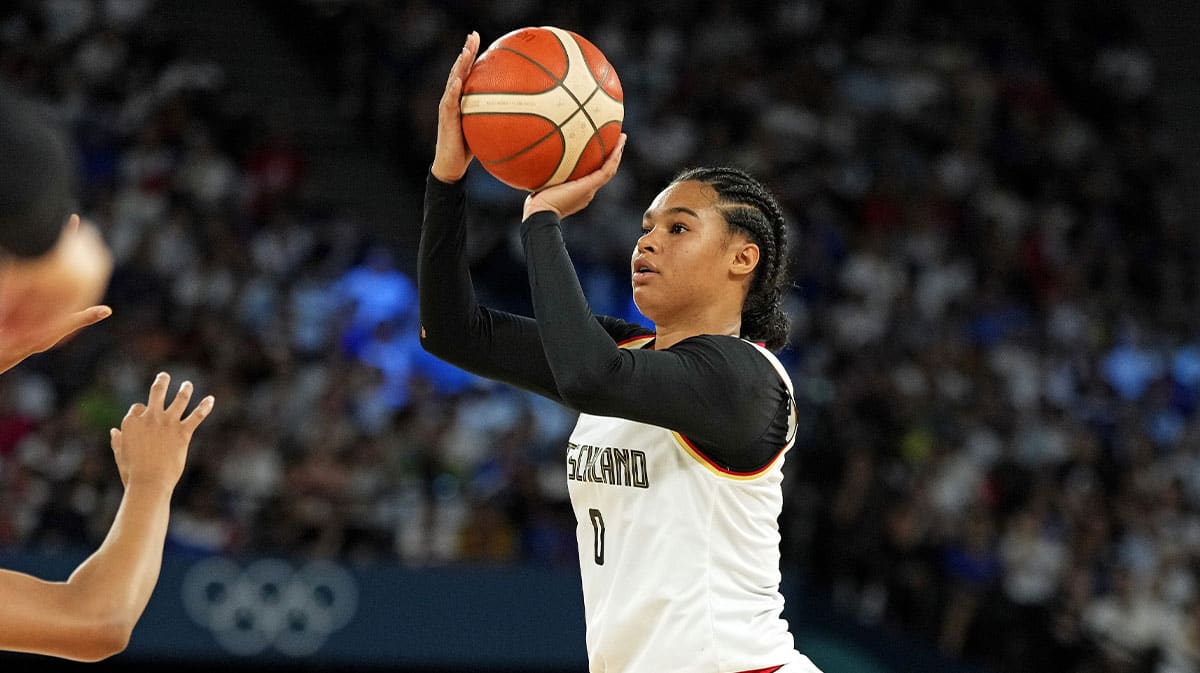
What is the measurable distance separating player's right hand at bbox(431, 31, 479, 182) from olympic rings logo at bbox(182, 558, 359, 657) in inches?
205

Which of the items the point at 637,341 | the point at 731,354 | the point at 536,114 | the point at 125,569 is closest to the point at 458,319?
the point at 637,341

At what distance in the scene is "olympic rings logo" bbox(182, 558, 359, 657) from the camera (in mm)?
Result: 8945

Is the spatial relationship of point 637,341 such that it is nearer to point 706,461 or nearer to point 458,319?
point 458,319

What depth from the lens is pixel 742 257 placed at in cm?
422

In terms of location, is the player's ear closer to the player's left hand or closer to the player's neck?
the player's neck

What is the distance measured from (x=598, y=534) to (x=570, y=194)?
0.88 meters

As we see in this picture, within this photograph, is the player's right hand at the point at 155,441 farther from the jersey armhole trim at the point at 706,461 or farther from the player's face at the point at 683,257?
the player's face at the point at 683,257

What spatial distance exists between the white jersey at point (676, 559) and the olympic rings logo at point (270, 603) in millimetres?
5287

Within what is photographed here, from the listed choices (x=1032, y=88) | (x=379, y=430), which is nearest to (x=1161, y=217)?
(x=1032, y=88)

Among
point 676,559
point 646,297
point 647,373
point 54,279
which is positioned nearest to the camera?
point 54,279

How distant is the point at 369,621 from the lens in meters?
9.12

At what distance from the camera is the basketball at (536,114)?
414cm

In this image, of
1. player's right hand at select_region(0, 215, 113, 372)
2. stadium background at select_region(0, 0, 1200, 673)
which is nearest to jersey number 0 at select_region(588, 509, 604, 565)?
player's right hand at select_region(0, 215, 113, 372)

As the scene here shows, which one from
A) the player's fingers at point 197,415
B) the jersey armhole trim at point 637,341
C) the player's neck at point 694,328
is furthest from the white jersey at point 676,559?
the player's fingers at point 197,415
